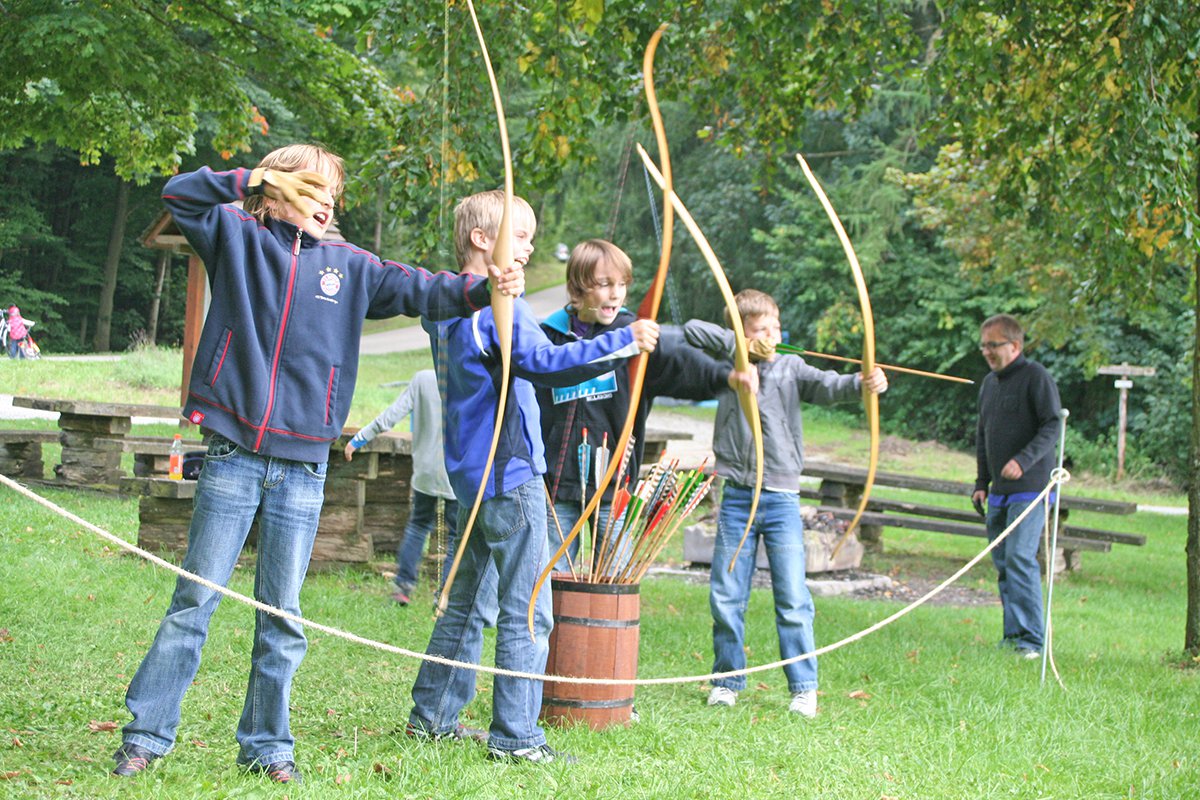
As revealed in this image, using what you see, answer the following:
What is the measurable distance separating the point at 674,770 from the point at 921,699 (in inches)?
57.6

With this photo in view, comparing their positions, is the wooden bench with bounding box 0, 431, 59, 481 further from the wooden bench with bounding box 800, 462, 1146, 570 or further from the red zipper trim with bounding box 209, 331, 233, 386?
the red zipper trim with bounding box 209, 331, 233, 386

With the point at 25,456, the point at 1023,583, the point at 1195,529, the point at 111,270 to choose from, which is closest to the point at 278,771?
the point at 1023,583

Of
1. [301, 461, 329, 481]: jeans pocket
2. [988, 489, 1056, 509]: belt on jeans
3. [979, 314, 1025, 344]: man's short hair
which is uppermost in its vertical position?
[979, 314, 1025, 344]: man's short hair

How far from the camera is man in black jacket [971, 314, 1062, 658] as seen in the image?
538 cm

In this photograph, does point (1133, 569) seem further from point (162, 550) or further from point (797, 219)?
point (797, 219)

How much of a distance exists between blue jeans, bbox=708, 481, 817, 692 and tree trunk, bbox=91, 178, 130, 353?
10054 millimetres

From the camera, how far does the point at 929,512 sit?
9656 millimetres

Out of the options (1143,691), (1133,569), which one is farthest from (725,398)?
(1133,569)

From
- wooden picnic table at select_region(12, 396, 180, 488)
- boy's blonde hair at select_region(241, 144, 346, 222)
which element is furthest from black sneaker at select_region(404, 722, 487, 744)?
wooden picnic table at select_region(12, 396, 180, 488)

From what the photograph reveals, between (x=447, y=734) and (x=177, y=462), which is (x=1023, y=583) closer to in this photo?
(x=447, y=734)

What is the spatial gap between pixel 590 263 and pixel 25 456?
22.1 ft

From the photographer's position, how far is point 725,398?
402 cm

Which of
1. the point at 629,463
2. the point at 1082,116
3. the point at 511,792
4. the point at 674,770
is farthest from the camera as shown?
the point at 1082,116

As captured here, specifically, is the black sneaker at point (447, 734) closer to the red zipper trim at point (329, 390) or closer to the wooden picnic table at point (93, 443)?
the red zipper trim at point (329, 390)
